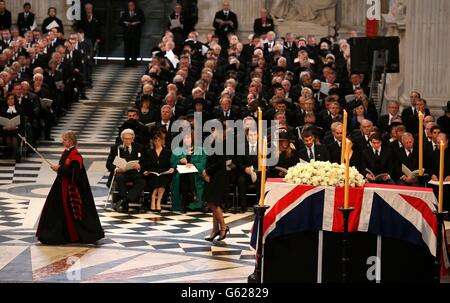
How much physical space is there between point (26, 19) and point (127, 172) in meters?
15.5

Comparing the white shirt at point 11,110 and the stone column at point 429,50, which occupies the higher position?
the stone column at point 429,50

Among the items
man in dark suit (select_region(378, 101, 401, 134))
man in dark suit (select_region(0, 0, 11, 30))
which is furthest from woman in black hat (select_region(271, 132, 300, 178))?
man in dark suit (select_region(0, 0, 11, 30))

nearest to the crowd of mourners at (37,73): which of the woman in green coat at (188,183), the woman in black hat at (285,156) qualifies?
the woman in green coat at (188,183)

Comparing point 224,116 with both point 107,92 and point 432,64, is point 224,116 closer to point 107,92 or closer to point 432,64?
point 432,64

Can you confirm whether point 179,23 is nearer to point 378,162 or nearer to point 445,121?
point 445,121

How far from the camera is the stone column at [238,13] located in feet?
110

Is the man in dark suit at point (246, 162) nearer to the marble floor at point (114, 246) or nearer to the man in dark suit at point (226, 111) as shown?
the marble floor at point (114, 246)

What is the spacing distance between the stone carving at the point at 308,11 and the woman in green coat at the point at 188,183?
14890 millimetres

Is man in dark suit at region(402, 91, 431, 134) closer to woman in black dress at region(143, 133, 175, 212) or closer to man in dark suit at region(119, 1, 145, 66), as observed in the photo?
woman in black dress at region(143, 133, 175, 212)

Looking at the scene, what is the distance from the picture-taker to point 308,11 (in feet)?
109

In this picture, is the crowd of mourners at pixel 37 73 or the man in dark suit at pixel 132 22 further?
the man in dark suit at pixel 132 22

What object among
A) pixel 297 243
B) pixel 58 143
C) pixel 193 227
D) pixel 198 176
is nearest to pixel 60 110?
pixel 58 143

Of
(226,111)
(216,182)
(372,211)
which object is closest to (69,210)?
(216,182)

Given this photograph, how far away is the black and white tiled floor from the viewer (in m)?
13.5
